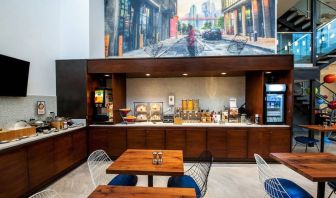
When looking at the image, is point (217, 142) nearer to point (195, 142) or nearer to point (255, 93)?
point (195, 142)

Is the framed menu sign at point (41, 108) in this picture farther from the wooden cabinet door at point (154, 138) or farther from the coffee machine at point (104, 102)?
the wooden cabinet door at point (154, 138)

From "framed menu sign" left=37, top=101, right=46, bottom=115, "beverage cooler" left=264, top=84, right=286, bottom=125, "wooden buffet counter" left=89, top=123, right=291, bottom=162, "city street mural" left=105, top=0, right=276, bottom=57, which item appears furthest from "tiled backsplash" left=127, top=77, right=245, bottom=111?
"framed menu sign" left=37, top=101, right=46, bottom=115

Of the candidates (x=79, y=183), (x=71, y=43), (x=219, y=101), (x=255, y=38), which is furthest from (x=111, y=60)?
(x=255, y=38)

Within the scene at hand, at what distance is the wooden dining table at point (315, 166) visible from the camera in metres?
1.93

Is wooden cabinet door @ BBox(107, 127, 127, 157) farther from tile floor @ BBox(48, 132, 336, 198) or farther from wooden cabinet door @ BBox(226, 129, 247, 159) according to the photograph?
wooden cabinet door @ BBox(226, 129, 247, 159)

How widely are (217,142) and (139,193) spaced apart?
3114mm

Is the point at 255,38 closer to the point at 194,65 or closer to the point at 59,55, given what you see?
the point at 194,65

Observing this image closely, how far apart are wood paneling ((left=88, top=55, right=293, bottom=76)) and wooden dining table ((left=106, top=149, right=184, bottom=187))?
229cm

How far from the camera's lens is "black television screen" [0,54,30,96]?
3.15m

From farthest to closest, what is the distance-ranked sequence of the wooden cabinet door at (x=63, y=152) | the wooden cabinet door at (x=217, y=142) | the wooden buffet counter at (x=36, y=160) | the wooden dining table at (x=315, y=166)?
the wooden cabinet door at (x=217, y=142)
the wooden cabinet door at (x=63, y=152)
the wooden buffet counter at (x=36, y=160)
the wooden dining table at (x=315, y=166)

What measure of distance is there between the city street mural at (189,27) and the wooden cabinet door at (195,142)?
210 cm

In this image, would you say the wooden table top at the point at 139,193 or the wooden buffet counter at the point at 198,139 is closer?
the wooden table top at the point at 139,193

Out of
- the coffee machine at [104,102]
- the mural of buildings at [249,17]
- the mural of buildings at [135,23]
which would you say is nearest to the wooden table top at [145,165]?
the coffee machine at [104,102]

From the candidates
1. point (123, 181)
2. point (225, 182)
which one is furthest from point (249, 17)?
point (123, 181)
